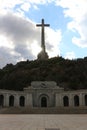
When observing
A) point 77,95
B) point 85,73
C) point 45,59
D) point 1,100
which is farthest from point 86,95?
point 45,59

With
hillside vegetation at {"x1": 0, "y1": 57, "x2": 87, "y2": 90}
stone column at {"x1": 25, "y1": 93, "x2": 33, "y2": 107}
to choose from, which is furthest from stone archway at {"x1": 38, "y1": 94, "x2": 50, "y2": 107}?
hillside vegetation at {"x1": 0, "y1": 57, "x2": 87, "y2": 90}

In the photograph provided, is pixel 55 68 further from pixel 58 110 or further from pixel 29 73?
pixel 58 110

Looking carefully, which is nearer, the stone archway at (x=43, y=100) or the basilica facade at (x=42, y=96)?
the basilica facade at (x=42, y=96)

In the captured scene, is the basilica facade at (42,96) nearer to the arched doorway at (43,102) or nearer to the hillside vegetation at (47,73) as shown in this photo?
the arched doorway at (43,102)

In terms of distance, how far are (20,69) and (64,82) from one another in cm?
1624

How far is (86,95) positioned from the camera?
57.7 meters

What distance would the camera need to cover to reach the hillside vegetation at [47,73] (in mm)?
78625

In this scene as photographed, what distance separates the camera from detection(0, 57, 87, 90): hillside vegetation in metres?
78.6
